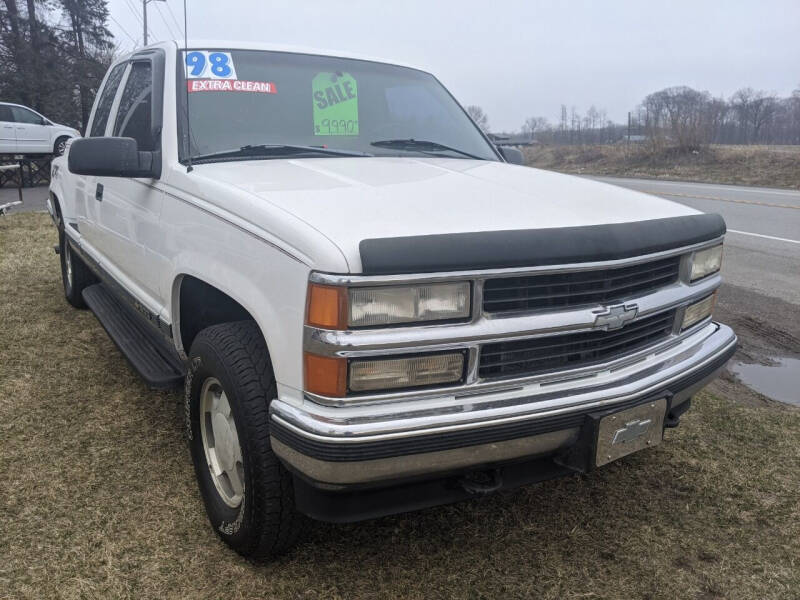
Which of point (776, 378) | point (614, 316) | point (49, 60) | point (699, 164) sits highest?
point (49, 60)

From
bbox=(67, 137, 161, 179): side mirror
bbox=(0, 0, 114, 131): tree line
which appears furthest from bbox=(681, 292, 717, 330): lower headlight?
bbox=(0, 0, 114, 131): tree line

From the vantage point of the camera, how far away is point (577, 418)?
7.18 feet

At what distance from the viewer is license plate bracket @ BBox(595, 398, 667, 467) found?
7.30ft

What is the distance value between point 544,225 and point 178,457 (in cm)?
211

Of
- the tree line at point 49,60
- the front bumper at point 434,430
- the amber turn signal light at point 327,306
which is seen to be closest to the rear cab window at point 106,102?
the amber turn signal light at point 327,306

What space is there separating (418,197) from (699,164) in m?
27.4

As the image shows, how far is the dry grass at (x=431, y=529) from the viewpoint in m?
2.41

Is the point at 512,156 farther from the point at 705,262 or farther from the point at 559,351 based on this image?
the point at 559,351

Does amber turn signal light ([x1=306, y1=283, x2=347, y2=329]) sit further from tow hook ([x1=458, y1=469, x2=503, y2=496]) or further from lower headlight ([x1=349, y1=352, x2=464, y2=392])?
tow hook ([x1=458, y1=469, x2=503, y2=496])

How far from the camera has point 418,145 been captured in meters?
3.54

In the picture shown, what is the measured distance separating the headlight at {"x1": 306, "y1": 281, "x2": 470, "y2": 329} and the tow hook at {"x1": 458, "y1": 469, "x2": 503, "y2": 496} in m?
0.55

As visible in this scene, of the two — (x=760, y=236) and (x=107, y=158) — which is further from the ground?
(x=107, y=158)

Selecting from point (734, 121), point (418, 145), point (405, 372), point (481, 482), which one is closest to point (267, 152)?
point (418, 145)

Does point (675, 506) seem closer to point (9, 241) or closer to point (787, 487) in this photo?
point (787, 487)
